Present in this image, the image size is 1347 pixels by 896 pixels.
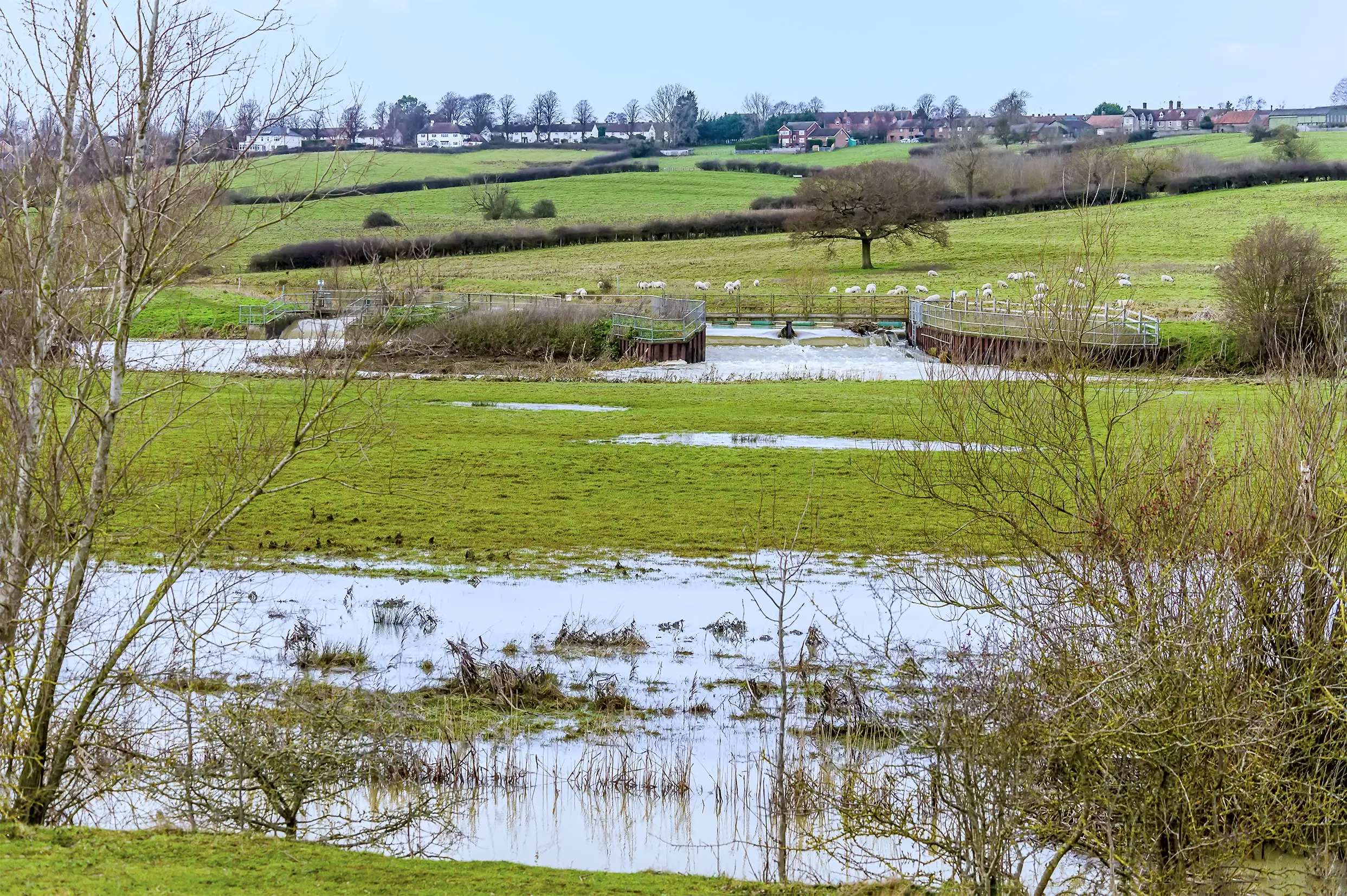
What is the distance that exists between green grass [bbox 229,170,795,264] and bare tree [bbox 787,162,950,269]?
2334 cm

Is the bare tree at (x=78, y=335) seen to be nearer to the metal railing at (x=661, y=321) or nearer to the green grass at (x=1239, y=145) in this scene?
the metal railing at (x=661, y=321)

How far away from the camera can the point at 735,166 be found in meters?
149

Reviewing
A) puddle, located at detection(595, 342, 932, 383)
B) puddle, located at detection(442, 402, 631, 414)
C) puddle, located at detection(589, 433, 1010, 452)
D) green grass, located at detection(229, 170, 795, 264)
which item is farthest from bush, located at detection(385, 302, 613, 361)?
green grass, located at detection(229, 170, 795, 264)

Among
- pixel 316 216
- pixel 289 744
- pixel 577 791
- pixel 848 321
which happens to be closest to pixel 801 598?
pixel 577 791

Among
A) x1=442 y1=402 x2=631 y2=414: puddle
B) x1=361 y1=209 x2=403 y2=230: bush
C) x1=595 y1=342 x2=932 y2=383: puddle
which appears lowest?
x1=595 y1=342 x2=932 y2=383: puddle

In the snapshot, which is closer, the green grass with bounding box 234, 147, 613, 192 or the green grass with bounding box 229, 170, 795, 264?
the green grass with bounding box 234, 147, 613, 192

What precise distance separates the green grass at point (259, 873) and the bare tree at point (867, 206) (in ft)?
239

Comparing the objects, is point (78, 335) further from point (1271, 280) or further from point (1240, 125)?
point (1240, 125)

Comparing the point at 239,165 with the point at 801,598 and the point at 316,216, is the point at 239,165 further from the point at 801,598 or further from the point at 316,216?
the point at 316,216

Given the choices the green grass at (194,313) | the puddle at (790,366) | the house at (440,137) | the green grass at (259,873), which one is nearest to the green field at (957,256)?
the green grass at (194,313)

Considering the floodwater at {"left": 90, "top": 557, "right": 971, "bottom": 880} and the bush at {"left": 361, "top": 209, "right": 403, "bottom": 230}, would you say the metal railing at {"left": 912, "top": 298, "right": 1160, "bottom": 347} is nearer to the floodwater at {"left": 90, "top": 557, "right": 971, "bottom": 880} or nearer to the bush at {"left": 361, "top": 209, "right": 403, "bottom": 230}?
the floodwater at {"left": 90, "top": 557, "right": 971, "bottom": 880}

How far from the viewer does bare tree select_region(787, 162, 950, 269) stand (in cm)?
7950

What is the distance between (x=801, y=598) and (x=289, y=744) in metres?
10.00

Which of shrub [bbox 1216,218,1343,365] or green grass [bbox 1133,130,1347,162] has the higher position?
green grass [bbox 1133,130,1347,162]
